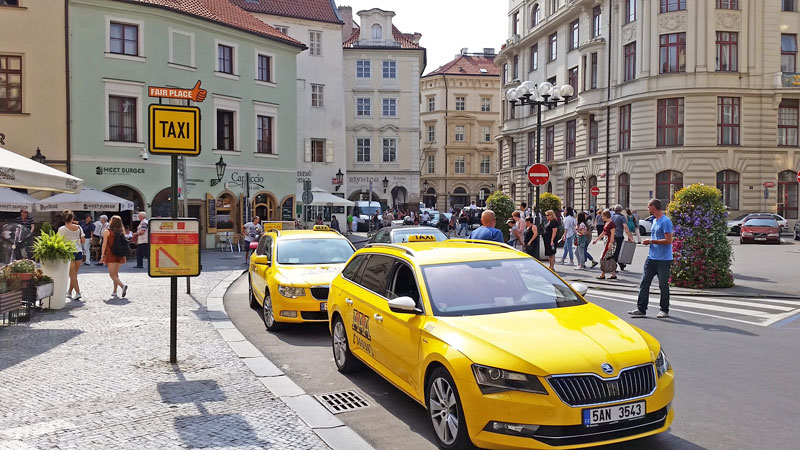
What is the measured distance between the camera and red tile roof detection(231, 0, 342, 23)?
41.4 metres

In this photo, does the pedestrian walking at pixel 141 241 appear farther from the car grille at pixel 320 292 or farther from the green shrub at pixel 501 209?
the car grille at pixel 320 292

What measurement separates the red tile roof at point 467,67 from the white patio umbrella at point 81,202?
64.3 m

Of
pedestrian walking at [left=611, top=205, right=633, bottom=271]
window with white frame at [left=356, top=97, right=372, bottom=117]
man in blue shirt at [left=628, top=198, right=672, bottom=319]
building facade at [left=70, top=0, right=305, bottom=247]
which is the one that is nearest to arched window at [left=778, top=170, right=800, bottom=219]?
pedestrian walking at [left=611, top=205, right=633, bottom=271]

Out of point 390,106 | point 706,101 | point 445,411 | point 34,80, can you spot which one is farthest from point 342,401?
point 390,106

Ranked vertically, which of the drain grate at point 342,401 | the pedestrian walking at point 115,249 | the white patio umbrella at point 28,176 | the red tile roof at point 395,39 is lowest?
the drain grate at point 342,401

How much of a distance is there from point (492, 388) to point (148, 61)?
26228 mm

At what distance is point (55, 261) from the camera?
11.6 m

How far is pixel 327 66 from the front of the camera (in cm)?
4381

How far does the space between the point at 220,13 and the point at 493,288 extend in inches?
1122

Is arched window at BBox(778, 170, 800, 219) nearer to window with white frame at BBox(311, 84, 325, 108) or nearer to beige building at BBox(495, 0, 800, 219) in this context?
beige building at BBox(495, 0, 800, 219)

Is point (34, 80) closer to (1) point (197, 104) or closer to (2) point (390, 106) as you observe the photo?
(1) point (197, 104)

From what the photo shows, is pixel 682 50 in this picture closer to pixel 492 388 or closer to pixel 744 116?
pixel 744 116

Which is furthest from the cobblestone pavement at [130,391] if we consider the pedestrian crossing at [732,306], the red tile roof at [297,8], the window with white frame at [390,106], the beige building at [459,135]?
the beige building at [459,135]

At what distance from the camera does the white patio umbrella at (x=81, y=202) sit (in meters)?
21.1
